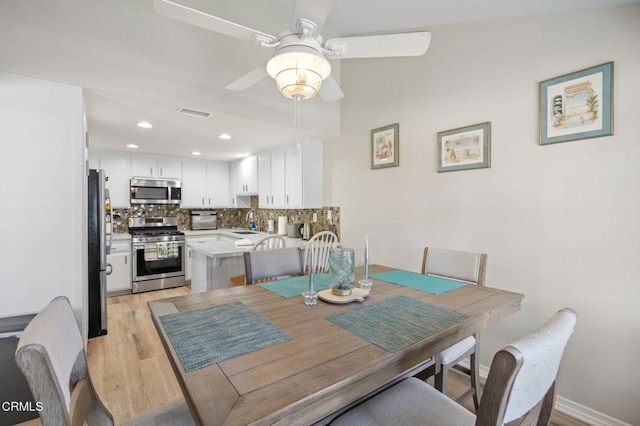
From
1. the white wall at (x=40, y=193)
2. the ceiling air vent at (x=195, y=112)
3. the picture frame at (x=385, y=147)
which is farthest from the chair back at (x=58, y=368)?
the picture frame at (x=385, y=147)

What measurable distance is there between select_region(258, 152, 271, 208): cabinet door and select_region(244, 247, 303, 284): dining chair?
7.93 feet

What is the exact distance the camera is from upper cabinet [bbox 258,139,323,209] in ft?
12.3

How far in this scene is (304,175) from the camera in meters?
3.73

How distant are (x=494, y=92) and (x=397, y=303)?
1.78 metres

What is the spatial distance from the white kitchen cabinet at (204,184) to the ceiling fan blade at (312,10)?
426 cm

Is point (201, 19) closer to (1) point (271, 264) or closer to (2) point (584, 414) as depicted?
(1) point (271, 264)

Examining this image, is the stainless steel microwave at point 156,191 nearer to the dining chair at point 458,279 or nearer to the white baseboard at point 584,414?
the dining chair at point 458,279

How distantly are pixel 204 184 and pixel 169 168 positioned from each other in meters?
0.61

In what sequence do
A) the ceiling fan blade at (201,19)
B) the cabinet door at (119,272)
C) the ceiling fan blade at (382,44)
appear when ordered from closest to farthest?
the ceiling fan blade at (201,19)
the ceiling fan blade at (382,44)
the cabinet door at (119,272)

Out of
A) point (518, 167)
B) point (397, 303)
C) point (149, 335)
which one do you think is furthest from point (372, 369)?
point (149, 335)

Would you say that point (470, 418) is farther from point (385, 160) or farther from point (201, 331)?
point (385, 160)

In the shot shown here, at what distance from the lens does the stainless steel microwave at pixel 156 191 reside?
456cm

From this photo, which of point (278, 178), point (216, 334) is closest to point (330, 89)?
point (216, 334)

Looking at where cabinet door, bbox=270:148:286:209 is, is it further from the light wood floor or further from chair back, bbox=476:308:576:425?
chair back, bbox=476:308:576:425
